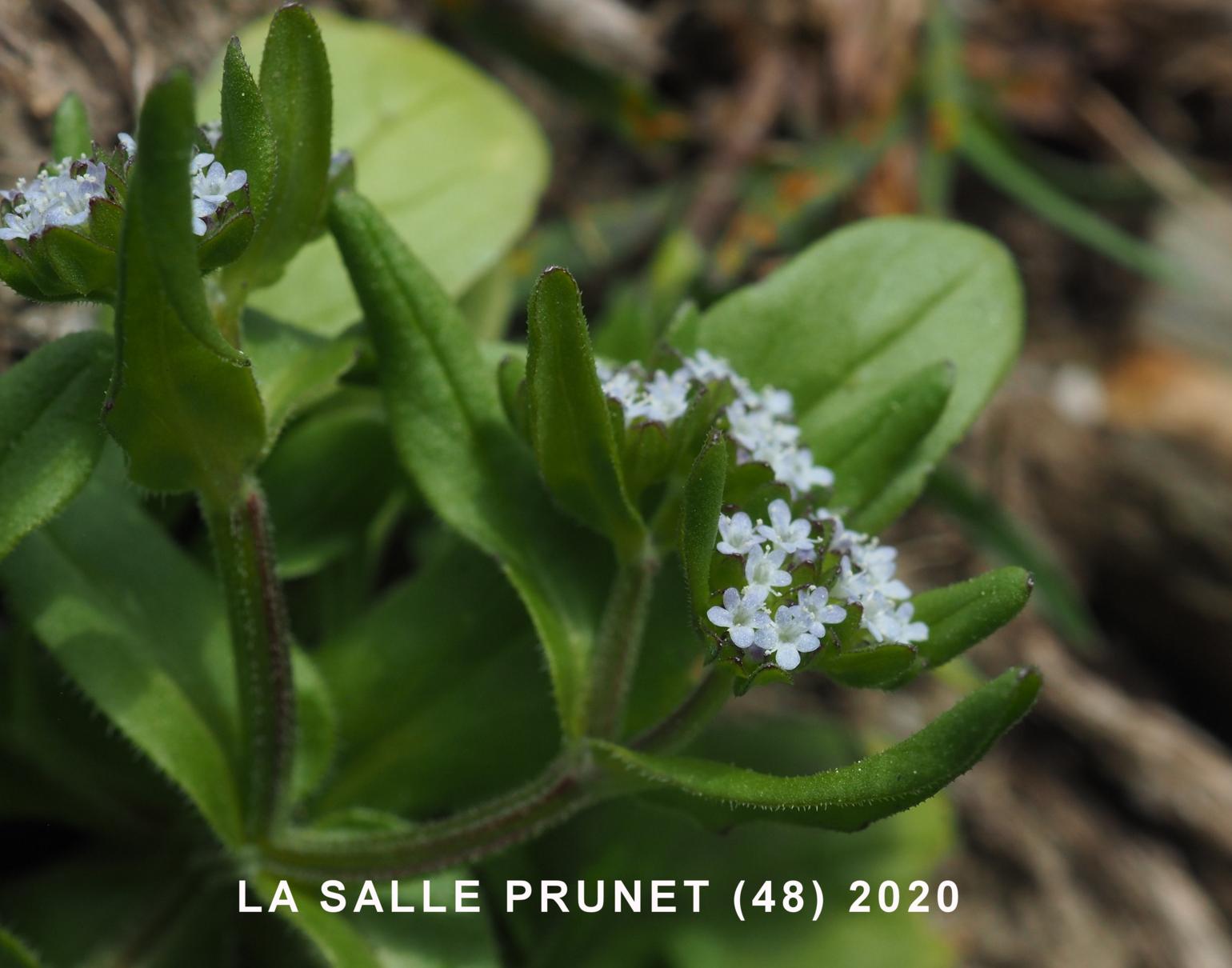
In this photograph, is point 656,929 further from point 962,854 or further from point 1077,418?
point 1077,418

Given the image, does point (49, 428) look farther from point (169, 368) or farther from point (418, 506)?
point (418, 506)

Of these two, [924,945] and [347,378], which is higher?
[347,378]

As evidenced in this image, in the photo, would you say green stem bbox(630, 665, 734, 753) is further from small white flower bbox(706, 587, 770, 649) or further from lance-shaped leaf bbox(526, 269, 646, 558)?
lance-shaped leaf bbox(526, 269, 646, 558)

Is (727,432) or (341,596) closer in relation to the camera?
(727,432)

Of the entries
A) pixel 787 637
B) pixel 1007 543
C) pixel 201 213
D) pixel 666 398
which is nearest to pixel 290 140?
pixel 201 213

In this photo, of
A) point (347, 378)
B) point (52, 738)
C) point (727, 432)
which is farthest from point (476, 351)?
point (52, 738)

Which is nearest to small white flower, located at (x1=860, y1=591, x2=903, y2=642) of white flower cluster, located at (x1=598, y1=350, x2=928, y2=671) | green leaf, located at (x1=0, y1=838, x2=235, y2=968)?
white flower cluster, located at (x1=598, y1=350, x2=928, y2=671)
